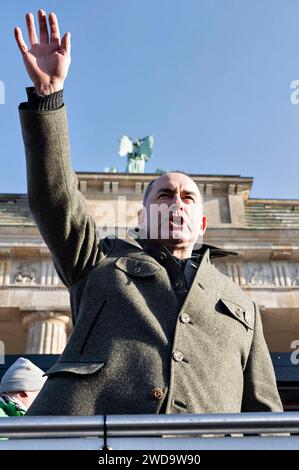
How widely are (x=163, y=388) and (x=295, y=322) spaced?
600 inches

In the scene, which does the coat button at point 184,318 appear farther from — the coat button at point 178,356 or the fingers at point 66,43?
the fingers at point 66,43

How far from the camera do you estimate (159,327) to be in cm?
206

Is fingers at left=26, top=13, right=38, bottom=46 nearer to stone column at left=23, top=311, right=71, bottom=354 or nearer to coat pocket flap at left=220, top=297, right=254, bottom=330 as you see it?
coat pocket flap at left=220, top=297, right=254, bottom=330

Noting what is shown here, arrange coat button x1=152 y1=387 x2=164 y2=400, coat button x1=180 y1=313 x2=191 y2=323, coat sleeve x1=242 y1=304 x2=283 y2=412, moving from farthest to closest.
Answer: coat sleeve x1=242 y1=304 x2=283 y2=412, coat button x1=180 y1=313 x2=191 y2=323, coat button x1=152 y1=387 x2=164 y2=400

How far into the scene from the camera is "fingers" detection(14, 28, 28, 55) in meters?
2.10

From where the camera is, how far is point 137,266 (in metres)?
2.30

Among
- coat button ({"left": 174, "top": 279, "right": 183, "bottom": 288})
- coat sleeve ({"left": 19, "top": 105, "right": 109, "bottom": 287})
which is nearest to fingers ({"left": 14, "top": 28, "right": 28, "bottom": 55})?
coat sleeve ({"left": 19, "top": 105, "right": 109, "bottom": 287})

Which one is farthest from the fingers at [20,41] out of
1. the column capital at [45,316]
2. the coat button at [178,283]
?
the column capital at [45,316]

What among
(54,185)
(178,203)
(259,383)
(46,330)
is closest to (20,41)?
(54,185)

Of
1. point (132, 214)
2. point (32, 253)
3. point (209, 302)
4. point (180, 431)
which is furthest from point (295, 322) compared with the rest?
point (180, 431)

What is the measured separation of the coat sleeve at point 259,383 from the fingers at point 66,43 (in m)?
1.35

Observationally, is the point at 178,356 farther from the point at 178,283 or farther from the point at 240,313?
the point at 240,313
